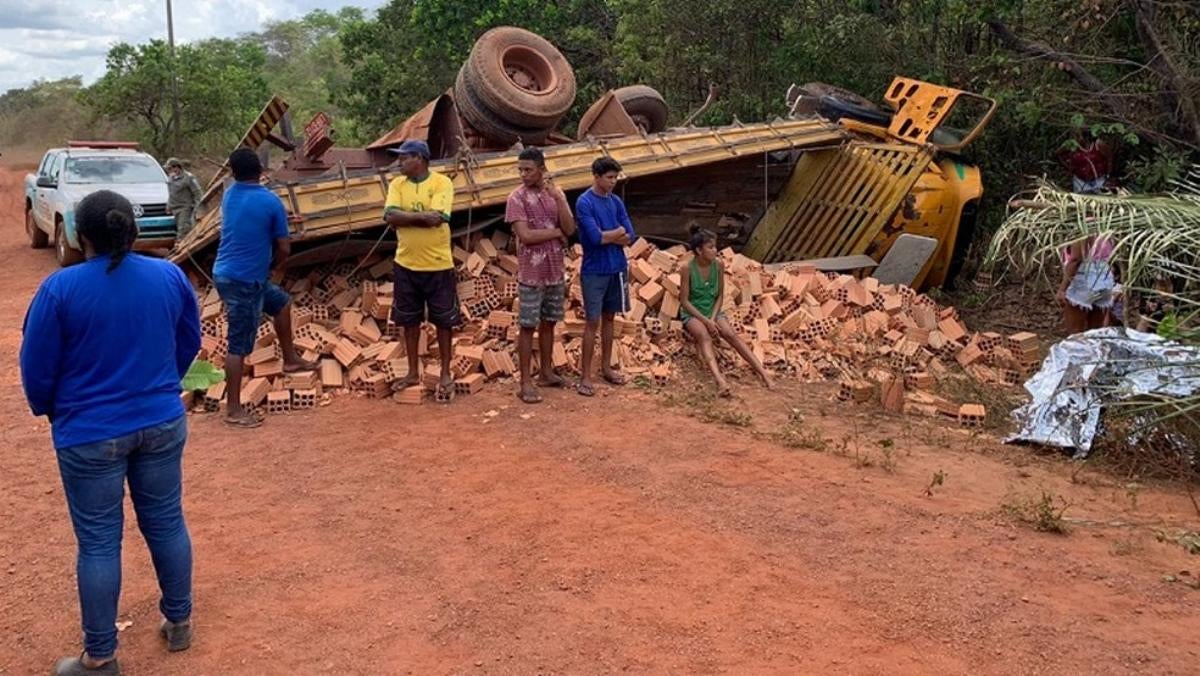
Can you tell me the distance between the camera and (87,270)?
3.18 metres

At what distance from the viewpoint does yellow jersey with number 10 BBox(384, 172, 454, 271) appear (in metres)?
6.31

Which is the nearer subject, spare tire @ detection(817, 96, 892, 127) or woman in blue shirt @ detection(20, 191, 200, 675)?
woman in blue shirt @ detection(20, 191, 200, 675)

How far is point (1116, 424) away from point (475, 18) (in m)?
15.1

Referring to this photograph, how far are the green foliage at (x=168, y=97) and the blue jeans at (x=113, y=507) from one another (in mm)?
24462

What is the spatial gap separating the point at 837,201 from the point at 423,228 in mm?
5821

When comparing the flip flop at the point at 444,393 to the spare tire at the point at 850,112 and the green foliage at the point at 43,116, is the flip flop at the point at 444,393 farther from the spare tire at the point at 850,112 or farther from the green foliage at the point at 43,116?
the green foliage at the point at 43,116

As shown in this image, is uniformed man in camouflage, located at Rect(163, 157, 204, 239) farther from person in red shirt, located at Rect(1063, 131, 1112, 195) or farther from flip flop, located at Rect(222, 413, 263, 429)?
person in red shirt, located at Rect(1063, 131, 1112, 195)

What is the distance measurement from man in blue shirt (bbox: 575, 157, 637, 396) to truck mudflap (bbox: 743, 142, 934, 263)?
13.8ft

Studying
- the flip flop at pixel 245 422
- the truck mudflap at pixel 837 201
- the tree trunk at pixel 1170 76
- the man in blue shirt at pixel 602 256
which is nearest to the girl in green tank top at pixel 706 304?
the man in blue shirt at pixel 602 256

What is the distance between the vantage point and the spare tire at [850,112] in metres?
11.0

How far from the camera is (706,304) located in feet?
24.3

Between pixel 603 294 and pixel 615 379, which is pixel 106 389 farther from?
pixel 615 379

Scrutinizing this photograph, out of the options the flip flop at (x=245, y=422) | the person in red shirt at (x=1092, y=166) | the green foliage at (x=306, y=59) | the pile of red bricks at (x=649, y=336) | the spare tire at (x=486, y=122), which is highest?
the green foliage at (x=306, y=59)

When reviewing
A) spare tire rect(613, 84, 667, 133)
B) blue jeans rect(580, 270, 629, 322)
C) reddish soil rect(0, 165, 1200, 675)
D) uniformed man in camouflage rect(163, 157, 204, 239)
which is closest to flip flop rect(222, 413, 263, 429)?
reddish soil rect(0, 165, 1200, 675)
